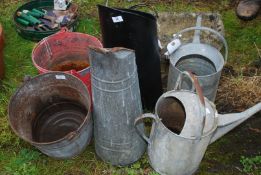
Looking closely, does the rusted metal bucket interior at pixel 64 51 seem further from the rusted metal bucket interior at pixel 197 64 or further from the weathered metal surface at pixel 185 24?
the weathered metal surface at pixel 185 24

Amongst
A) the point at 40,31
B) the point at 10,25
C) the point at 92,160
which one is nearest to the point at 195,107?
the point at 92,160

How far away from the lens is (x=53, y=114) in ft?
9.86

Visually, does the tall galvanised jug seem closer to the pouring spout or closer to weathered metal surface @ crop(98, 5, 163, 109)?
weathered metal surface @ crop(98, 5, 163, 109)

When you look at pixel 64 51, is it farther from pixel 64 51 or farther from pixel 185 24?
pixel 185 24

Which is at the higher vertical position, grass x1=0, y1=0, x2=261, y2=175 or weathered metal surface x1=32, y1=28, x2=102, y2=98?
weathered metal surface x1=32, y1=28, x2=102, y2=98

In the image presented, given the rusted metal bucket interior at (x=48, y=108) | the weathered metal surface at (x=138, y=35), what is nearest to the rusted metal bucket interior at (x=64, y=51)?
the rusted metal bucket interior at (x=48, y=108)

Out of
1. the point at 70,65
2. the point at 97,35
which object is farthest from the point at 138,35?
the point at 97,35

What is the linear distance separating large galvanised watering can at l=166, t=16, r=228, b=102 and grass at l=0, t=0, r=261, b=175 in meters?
0.57

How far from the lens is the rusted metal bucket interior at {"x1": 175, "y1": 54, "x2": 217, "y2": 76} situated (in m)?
2.98

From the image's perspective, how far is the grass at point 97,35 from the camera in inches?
109

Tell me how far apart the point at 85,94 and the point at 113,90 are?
15.8 inches

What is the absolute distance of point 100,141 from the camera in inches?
104

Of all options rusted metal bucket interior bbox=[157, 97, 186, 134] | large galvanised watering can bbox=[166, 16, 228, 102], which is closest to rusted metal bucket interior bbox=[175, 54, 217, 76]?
large galvanised watering can bbox=[166, 16, 228, 102]

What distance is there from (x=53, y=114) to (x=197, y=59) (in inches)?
54.3
